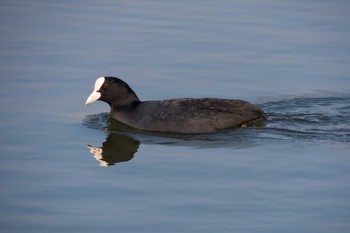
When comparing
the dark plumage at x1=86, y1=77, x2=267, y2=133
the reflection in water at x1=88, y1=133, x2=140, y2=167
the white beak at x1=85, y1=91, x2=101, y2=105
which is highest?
the white beak at x1=85, y1=91, x2=101, y2=105

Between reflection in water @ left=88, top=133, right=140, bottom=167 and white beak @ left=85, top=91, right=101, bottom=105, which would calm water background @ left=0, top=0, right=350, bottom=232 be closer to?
reflection in water @ left=88, top=133, right=140, bottom=167

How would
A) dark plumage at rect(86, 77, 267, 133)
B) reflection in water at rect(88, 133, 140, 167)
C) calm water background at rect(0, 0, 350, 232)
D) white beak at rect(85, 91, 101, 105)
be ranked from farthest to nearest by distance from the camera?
white beak at rect(85, 91, 101, 105), dark plumage at rect(86, 77, 267, 133), reflection in water at rect(88, 133, 140, 167), calm water background at rect(0, 0, 350, 232)

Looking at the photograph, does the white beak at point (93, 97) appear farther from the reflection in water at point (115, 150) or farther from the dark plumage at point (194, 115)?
the reflection in water at point (115, 150)

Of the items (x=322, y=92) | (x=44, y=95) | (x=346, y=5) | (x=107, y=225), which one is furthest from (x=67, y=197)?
(x=346, y=5)

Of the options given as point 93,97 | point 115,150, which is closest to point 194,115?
point 115,150

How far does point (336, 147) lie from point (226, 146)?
3.81ft

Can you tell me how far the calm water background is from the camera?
8.07 m

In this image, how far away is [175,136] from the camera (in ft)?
34.8

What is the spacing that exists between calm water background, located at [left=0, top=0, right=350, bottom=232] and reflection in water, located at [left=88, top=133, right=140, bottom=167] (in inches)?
1.0

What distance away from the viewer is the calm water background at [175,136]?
318 inches

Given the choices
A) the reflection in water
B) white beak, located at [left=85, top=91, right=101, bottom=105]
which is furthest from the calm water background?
white beak, located at [left=85, top=91, right=101, bottom=105]

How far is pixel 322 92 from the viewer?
12078mm

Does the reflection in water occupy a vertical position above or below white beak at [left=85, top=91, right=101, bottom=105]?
below

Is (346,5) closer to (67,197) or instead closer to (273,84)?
(273,84)
